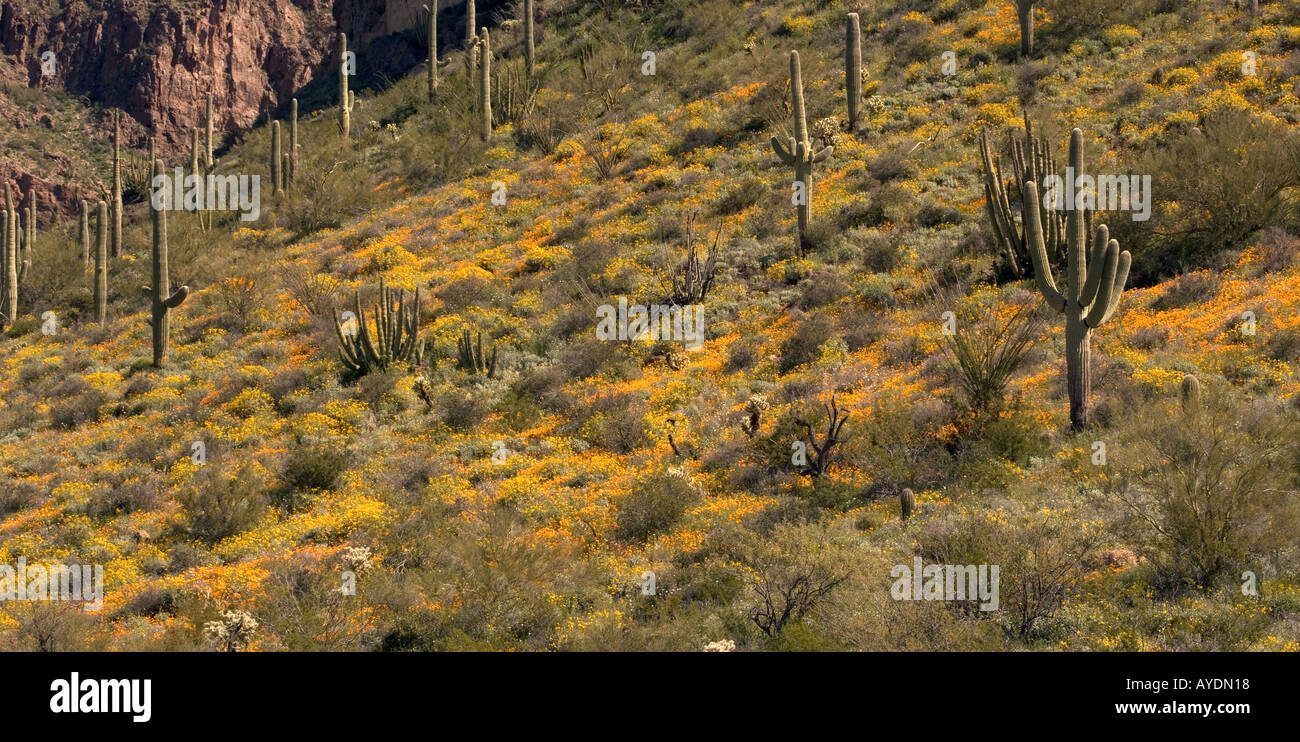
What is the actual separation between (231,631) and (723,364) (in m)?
9.64

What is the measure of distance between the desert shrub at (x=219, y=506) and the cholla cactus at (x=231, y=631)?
357 centimetres

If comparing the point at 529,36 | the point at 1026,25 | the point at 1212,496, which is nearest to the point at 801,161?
the point at 1026,25

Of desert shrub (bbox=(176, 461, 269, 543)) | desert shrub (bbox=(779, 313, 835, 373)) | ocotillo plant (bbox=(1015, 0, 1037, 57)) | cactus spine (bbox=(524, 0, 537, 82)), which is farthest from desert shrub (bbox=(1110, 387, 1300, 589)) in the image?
cactus spine (bbox=(524, 0, 537, 82))

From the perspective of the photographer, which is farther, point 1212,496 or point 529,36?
point 529,36

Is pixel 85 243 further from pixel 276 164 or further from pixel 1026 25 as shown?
pixel 1026 25

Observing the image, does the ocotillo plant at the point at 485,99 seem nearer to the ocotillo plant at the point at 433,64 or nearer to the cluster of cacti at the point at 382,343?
the ocotillo plant at the point at 433,64

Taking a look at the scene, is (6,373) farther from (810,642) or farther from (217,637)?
(810,642)

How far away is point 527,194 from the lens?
28.5 m

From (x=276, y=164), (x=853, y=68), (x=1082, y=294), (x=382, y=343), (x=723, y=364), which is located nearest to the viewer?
(x=1082, y=294)

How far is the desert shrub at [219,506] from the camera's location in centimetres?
1441

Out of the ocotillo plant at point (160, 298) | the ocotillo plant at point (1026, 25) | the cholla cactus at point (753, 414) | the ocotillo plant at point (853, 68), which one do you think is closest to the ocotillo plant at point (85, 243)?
the ocotillo plant at point (160, 298)

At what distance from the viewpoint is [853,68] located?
26.2m

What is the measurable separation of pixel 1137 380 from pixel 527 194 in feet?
60.3

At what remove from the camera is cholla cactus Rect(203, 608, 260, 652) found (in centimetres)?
1066
